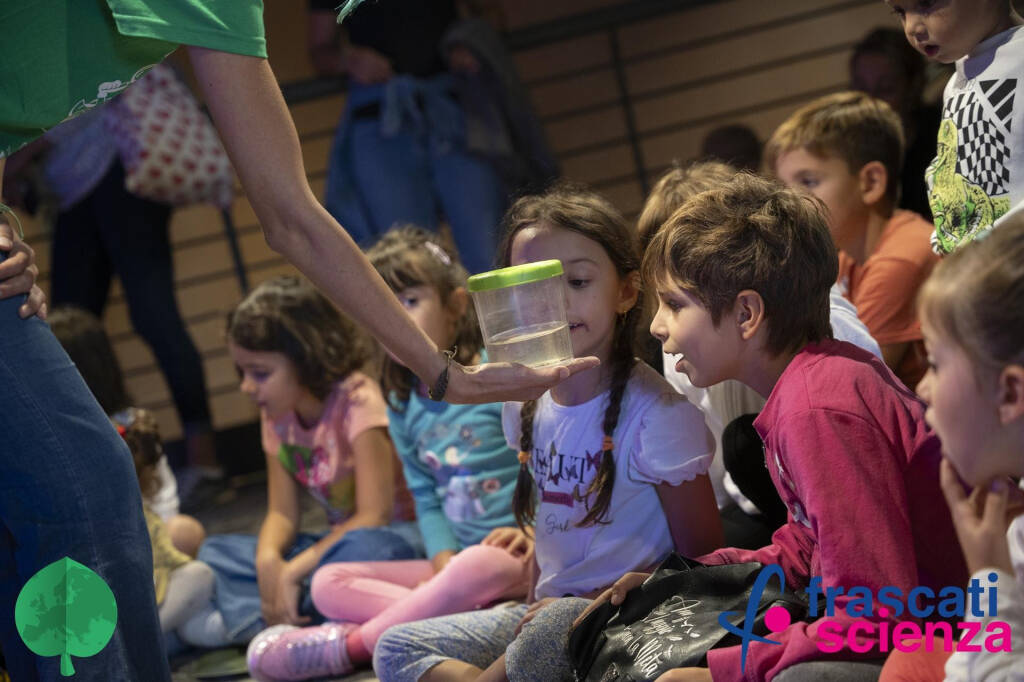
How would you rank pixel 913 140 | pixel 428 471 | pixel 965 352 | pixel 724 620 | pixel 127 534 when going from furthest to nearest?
pixel 913 140
pixel 428 471
pixel 127 534
pixel 724 620
pixel 965 352

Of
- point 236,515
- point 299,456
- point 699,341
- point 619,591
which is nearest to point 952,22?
point 699,341

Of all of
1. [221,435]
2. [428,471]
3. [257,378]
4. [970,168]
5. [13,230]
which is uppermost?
[13,230]

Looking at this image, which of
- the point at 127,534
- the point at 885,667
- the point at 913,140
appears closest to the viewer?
the point at 885,667

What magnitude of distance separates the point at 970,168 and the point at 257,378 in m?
1.87

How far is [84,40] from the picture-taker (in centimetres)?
161

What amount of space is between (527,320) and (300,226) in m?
0.37

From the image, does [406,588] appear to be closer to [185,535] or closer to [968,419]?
[185,535]

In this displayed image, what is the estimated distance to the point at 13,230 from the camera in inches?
69.6

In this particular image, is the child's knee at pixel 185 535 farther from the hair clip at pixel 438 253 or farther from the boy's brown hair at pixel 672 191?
the boy's brown hair at pixel 672 191

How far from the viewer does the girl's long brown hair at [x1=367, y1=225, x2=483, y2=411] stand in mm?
2650

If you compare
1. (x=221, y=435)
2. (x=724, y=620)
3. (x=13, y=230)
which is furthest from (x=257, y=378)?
(x=221, y=435)

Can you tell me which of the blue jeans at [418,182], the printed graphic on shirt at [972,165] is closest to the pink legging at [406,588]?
the printed graphic on shirt at [972,165]

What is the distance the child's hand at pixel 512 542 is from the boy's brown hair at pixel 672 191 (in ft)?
2.30

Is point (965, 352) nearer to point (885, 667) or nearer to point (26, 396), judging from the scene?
point (885, 667)
